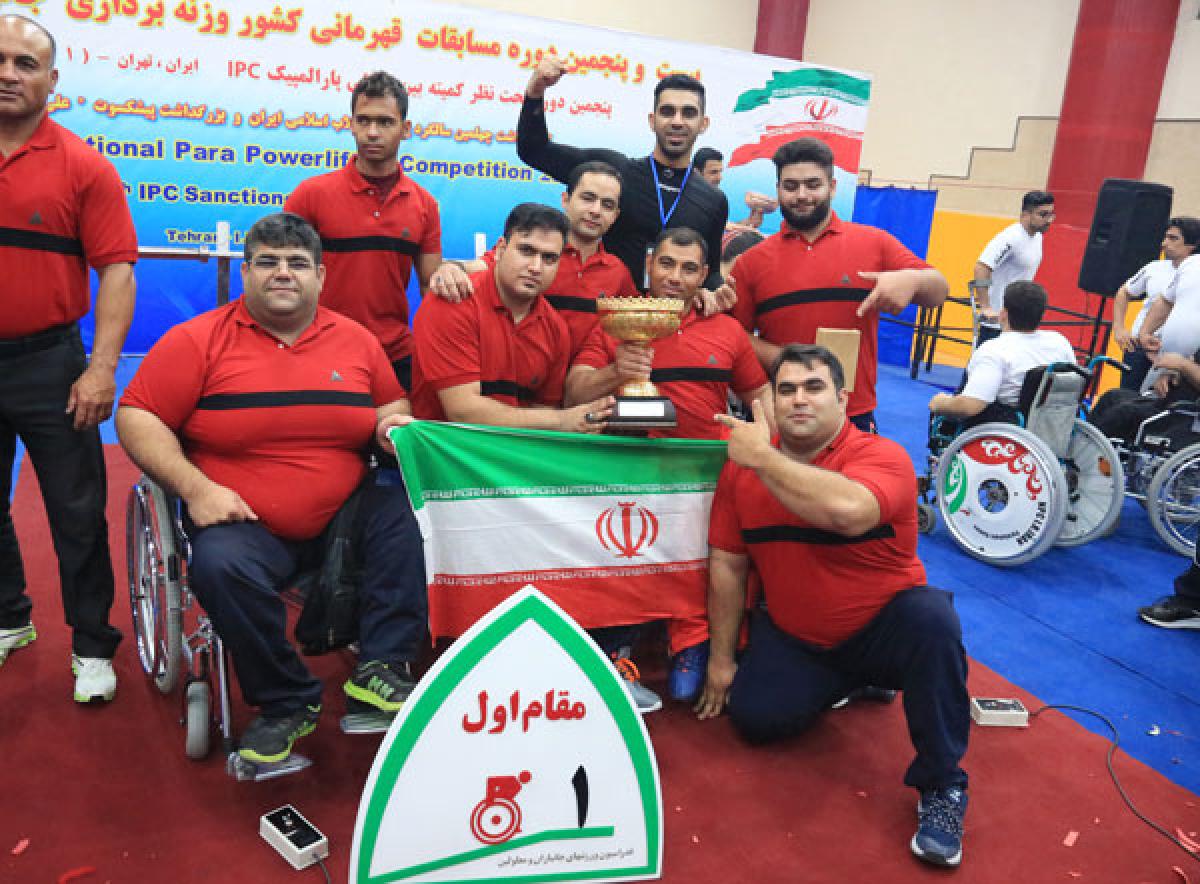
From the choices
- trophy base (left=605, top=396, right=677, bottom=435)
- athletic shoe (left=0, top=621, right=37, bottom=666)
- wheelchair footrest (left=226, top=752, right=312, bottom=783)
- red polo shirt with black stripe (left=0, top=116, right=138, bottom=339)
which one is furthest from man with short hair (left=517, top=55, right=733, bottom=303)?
athletic shoe (left=0, top=621, right=37, bottom=666)

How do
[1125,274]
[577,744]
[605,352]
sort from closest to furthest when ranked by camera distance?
[577,744] → [605,352] → [1125,274]

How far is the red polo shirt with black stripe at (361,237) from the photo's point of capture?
340 centimetres

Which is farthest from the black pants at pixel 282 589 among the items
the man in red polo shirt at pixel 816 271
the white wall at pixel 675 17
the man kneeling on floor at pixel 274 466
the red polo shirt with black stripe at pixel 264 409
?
the white wall at pixel 675 17

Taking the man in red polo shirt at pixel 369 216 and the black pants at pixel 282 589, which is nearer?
the black pants at pixel 282 589

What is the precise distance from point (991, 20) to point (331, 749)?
14.8m

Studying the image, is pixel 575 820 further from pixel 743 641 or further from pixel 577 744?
pixel 743 641

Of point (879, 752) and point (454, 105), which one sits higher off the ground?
point (454, 105)

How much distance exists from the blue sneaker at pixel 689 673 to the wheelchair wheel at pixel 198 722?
1452 mm

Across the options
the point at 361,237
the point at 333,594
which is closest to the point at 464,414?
the point at 333,594

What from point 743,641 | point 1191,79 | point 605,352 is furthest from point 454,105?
point 1191,79

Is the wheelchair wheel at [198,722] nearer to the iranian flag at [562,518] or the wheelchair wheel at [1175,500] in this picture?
the iranian flag at [562,518]

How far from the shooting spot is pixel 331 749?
271 centimetres

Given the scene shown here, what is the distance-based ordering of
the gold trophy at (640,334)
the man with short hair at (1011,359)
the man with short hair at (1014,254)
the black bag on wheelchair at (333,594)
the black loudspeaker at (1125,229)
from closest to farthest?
the black bag on wheelchair at (333,594)
the gold trophy at (640,334)
the man with short hair at (1011,359)
the black loudspeaker at (1125,229)
the man with short hair at (1014,254)

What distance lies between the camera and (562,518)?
9.51 ft
